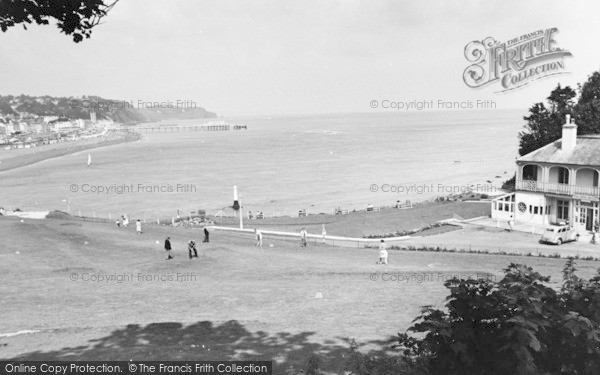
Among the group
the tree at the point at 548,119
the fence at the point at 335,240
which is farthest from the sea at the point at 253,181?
the fence at the point at 335,240

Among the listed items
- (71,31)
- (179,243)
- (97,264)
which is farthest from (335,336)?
(179,243)

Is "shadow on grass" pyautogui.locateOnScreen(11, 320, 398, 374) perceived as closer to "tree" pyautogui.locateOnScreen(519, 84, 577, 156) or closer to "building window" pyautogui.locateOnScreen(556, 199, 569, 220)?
"building window" pyautogui.locateOnScreen(556, 199, 569, 220)

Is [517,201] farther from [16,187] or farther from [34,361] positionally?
[16,187]

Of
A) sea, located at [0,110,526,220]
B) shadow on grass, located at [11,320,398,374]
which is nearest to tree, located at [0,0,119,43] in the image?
shadow on grass, located at [11,320,398,374]

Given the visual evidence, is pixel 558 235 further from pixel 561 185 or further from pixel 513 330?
pixel 513 330

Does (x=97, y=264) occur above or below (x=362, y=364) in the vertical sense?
below

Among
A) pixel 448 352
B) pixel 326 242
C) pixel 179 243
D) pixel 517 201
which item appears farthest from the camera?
pixel 517 201

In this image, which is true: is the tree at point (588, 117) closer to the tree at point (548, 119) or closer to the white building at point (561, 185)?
the tree at point (548, 119)
